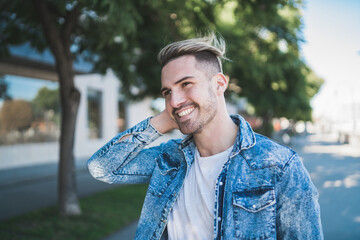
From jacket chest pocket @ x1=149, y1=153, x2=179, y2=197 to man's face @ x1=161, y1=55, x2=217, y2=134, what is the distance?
0.30m

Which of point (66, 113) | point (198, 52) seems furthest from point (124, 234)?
point (198, 52)

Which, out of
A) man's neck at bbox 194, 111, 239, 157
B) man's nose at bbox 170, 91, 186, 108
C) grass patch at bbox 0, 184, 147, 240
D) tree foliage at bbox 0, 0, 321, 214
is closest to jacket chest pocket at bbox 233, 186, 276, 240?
man's neck at bbox 194, 111, 239, 157

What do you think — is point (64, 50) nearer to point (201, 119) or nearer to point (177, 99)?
point (177, 99)

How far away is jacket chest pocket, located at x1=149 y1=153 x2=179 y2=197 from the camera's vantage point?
187cm

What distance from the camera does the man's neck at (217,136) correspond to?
1.78 meters

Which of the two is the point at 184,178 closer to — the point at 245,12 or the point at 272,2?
the point at 272,2

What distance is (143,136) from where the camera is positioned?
199 cm

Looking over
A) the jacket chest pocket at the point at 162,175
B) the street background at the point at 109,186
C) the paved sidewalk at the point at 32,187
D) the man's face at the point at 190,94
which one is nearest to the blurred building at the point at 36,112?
the paved sidewalk at the point at 32,187

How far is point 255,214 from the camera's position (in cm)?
145

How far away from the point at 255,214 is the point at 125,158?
3.01ft

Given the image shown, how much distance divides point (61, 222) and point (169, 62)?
4.67 meters

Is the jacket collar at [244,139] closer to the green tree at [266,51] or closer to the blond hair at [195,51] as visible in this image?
the blond hair at [195,51]

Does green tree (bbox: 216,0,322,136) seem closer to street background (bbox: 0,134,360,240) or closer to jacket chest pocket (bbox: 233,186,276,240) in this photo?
street background (bbox: 0,134,360,240)

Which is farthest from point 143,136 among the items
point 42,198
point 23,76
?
point 23,76
